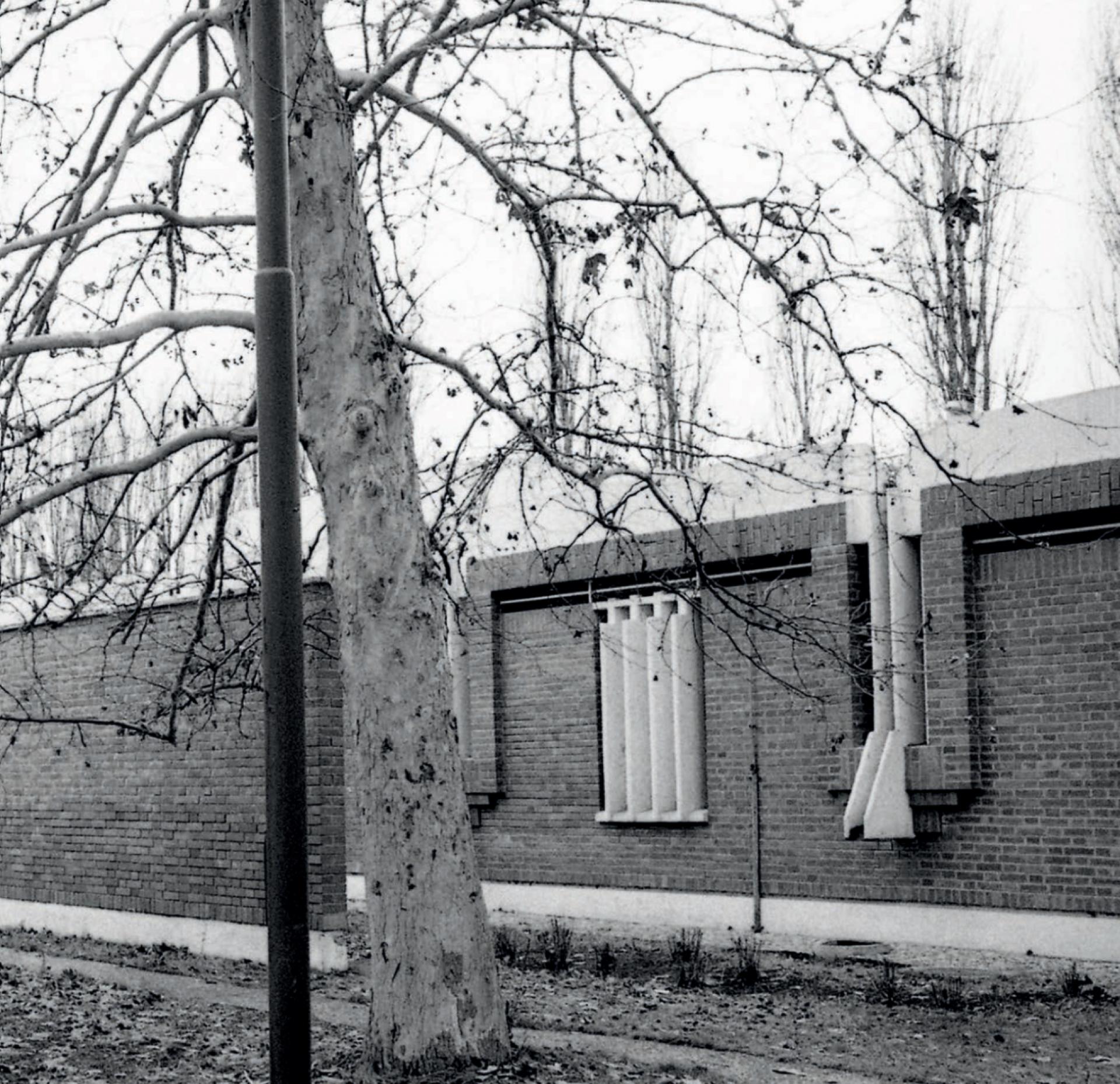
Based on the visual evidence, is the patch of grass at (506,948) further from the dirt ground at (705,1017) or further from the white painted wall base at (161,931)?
the white painted wall base at (161,931)

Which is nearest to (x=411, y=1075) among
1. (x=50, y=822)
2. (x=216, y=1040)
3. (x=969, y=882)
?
(x=216, y=1040)

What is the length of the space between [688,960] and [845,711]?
3.28m

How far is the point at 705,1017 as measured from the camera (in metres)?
11.5

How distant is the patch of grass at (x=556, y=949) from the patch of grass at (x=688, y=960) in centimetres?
88

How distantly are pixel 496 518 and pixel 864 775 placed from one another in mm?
6243

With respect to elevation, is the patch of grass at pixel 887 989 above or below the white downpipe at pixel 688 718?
below

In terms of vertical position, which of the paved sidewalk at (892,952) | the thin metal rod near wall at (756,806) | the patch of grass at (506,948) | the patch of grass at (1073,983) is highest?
the thin metal rod near wall at (756,806)

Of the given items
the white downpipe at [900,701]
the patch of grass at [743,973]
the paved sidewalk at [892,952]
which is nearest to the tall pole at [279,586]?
the patch of grass at [743,973]

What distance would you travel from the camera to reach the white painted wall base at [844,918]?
13.9 meters

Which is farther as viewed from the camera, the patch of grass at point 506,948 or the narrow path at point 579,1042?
the patch of grass at point 506,948

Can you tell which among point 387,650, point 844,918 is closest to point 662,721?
point 844,918

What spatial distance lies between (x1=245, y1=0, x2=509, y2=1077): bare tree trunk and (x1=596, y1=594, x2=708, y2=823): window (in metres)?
8.36

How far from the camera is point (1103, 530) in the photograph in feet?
45.3

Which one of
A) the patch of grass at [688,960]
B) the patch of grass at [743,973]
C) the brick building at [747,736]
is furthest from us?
the brick building at [747,736]
